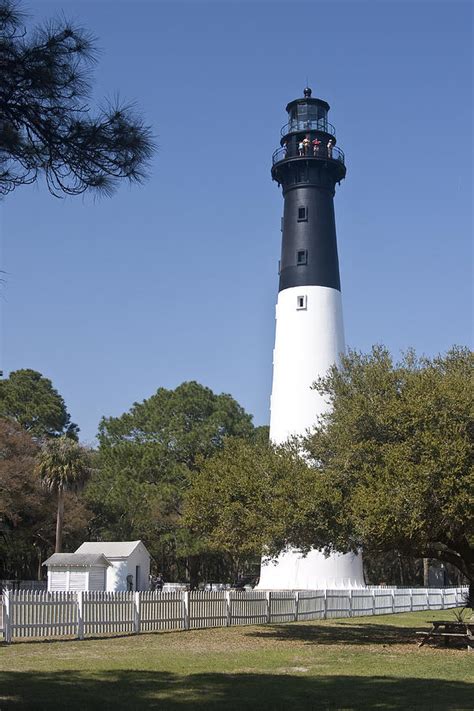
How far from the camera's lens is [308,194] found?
121 feet

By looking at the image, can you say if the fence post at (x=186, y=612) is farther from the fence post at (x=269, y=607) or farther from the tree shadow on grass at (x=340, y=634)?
Result: the fence post at (x=269, y=607)

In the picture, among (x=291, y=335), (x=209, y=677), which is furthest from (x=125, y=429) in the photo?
(x=209, y=677)

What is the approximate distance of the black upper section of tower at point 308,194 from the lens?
36.2 m

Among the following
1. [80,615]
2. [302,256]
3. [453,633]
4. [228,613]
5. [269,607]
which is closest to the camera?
[453,633]

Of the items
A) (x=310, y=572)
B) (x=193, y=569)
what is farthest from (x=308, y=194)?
(x=193, y=569)

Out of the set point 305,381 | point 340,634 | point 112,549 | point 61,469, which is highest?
point 305,381

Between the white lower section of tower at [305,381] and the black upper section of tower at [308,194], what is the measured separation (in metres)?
0.81

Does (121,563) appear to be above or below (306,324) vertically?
below

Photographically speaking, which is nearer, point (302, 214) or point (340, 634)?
point (340, 634)

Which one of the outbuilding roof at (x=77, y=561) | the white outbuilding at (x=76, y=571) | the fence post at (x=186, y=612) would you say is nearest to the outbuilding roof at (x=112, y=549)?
the white outbuilding at (x=76, y=571)

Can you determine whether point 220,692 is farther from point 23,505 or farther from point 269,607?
point 23,505

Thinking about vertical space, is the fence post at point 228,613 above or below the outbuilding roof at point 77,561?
below

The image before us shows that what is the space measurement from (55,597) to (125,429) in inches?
1365

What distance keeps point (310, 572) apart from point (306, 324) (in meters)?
9.62
